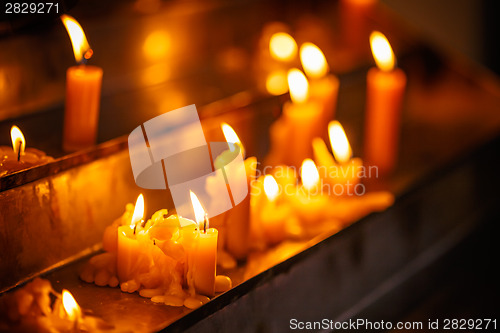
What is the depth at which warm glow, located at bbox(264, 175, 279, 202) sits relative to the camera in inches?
48.1

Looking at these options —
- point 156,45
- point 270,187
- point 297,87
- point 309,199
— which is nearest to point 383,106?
point 297,87

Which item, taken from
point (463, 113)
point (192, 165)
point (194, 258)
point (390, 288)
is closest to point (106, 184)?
point (192, 165)

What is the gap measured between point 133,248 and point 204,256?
A: 116mm

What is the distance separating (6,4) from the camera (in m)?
1.06

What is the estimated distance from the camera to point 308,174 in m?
1.33

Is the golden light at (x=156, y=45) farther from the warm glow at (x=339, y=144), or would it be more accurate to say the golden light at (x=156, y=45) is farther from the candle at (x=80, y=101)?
the warm glow at (x=339, y=144)

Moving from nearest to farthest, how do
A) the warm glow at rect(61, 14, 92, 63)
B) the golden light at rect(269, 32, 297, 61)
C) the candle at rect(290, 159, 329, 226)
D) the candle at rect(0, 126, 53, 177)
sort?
the candle at rect(0, 126, 53, 177), the warm glow at rect(61, 14, 92, 63), the candle at rect(290, 159, 329, 226), the golden light at rect(269, 32, 297, 61)

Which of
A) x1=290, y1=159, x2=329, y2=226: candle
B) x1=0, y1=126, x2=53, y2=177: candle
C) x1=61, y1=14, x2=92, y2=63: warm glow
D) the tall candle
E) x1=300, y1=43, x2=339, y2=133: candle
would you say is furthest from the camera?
x1=300, y1=43, x2=339, y2=133: candle

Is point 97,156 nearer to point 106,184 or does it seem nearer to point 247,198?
point 106,184

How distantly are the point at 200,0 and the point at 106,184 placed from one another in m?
0.72

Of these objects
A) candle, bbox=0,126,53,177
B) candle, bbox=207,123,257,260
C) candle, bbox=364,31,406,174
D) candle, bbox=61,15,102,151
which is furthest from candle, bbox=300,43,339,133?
candle, bbox=0,126,53,177

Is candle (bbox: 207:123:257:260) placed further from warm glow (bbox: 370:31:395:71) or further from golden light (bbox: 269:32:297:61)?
golden light (bbox: 269:32:297:61)

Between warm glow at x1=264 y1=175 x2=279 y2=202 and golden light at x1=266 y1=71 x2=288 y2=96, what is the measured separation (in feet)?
1.05

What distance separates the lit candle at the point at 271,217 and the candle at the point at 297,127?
0.21 metres
